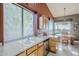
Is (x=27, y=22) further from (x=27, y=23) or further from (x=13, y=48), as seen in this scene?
(x=13, y=48)

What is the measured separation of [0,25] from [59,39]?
96 centimetres

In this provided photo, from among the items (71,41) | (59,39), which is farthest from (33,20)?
(71,41)

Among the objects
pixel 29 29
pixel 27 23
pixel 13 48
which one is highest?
pixel 27 23

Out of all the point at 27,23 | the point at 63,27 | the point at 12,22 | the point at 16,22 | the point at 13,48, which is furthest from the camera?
the point at 27,23

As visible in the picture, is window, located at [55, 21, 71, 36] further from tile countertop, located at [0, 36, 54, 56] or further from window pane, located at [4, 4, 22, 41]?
window pane, located at [4, 4, 22, 41]

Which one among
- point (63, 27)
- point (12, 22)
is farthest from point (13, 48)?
point (63, 27)

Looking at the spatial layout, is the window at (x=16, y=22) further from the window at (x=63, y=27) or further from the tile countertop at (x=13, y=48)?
the window at (x=63, y=27)

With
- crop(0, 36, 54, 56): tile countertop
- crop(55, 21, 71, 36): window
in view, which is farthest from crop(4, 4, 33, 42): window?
crop(55, 21, 71, 36): window

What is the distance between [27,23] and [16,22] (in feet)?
0.72

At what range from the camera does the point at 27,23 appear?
7.06 feet

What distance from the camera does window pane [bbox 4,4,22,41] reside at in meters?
1.82

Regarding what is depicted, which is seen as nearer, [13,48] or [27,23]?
[13,48]

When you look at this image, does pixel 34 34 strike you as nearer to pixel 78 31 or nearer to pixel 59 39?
pixel 59 39

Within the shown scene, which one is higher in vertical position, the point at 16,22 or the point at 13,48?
the point at 16,22
